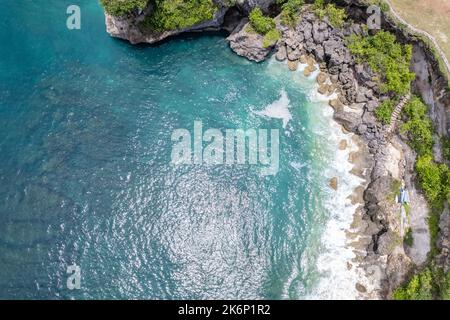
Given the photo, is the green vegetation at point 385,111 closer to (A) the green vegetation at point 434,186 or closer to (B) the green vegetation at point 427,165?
(B) the green vegetation at point 427,165

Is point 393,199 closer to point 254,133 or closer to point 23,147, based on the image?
point 254,133

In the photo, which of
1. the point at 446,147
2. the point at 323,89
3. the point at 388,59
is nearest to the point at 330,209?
the point at 446,147

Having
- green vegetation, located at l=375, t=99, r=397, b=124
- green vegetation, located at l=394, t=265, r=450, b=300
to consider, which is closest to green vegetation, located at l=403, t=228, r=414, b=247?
green vegetation, located at l=394, t=265, r=450, b=300

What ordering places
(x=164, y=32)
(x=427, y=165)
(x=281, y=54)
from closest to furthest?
1. (x=427, y=165)
2. (x=281, y=54)
3. (x=164, y=32)

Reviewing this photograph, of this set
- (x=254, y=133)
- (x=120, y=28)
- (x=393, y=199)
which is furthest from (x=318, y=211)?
(x=120, y=28)

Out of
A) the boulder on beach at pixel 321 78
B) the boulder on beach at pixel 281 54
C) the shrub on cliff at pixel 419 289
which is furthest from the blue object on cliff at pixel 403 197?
the boulder on beach at pixel 281 54

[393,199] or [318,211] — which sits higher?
[393,199]

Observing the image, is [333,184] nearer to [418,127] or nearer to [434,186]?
[434,186]
